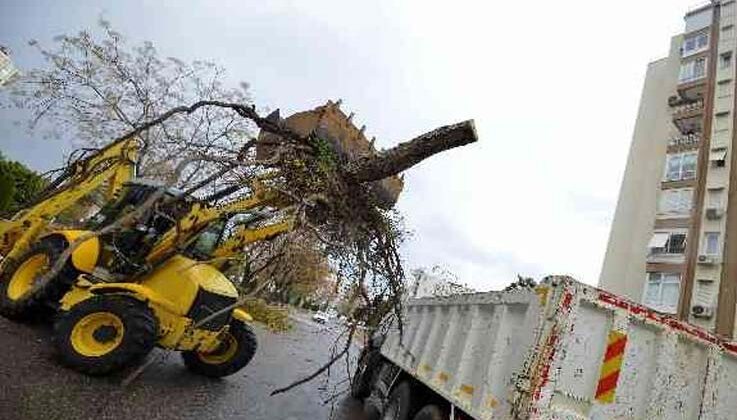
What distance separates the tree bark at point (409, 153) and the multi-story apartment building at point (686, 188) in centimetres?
2161

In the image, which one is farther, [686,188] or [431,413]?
[686,188]

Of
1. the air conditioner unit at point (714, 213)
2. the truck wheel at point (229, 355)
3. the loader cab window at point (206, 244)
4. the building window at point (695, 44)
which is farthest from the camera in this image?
the building window at point (695, 44)

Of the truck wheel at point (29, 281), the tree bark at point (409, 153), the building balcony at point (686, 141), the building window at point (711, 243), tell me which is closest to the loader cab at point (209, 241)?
the truck wheel at point (29, 281)

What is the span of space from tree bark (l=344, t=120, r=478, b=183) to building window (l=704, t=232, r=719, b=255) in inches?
919

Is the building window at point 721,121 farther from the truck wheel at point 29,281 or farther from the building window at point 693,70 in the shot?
the truck wheel at point 29,281

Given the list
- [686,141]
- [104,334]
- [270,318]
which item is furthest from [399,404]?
[686,141]

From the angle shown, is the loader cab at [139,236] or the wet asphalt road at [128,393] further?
the loader cab at [139,236]

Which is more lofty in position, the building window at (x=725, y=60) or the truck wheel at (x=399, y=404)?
the building window at (x=725, y=60)

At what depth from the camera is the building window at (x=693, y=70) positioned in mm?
28109

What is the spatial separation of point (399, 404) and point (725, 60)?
1115 inches

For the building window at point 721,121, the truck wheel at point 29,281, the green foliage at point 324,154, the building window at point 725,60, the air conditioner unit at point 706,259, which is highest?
the building window at point 725,60

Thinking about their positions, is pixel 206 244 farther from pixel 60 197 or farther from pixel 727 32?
pixel 727 32

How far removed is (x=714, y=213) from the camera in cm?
2342

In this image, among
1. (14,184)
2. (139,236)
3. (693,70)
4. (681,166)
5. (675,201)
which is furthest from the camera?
(693,70)
